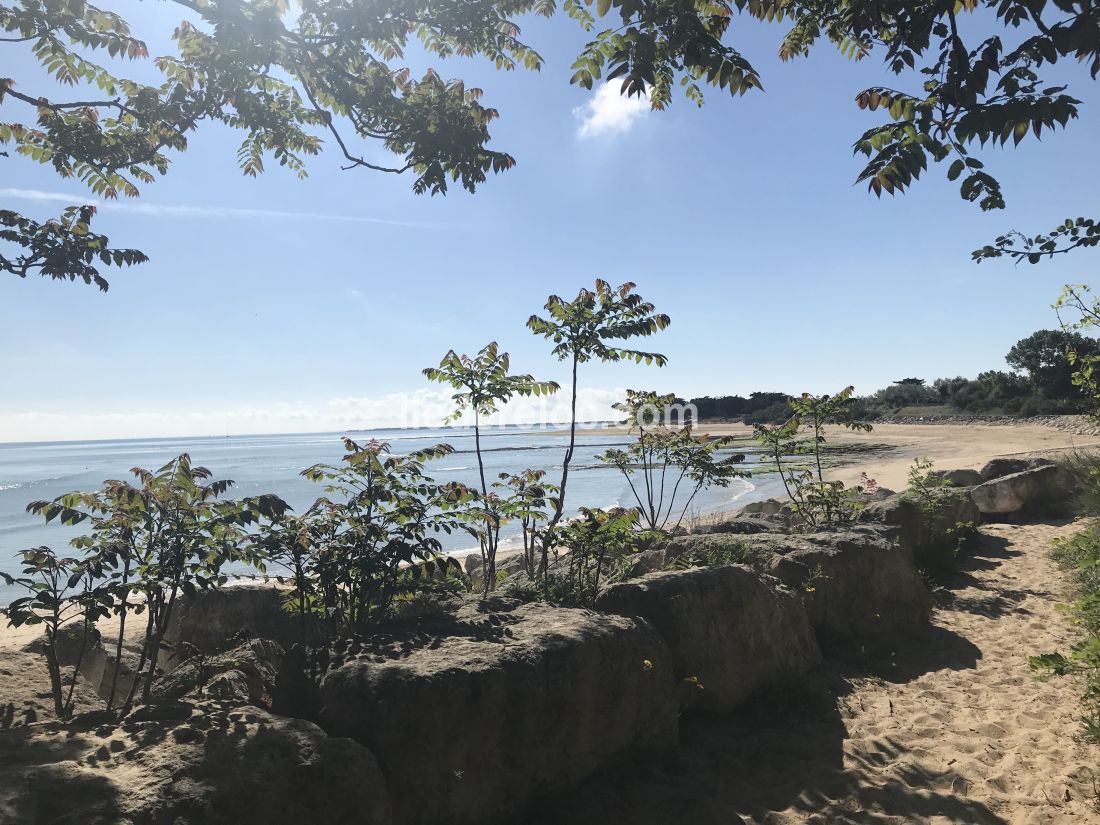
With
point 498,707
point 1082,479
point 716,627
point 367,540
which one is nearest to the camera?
point 498,707

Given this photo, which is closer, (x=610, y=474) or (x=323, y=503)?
(x=323, y=503)

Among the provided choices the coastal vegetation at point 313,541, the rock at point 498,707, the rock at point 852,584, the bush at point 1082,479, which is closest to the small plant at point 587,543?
the coastal vegetation at point 313,541

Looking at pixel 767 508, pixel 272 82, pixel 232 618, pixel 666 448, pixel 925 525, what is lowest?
pixel 767 508

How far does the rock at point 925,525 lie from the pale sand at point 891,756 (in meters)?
2.66

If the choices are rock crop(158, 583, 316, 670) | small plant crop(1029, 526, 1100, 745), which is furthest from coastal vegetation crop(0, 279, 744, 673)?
small plant crop(1029, 526, 1100, 745)

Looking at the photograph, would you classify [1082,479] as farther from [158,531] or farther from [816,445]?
[158,531]

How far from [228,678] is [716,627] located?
3.46 metres

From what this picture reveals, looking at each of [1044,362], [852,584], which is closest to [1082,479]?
[852,584]

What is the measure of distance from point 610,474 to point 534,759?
121 ft

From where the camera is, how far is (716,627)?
473 centimetres

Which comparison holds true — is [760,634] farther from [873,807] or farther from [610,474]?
[610,474]

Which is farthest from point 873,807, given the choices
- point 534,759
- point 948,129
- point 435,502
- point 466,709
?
point 948,129

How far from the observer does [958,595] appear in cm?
777

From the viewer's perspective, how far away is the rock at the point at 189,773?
2266 mm
